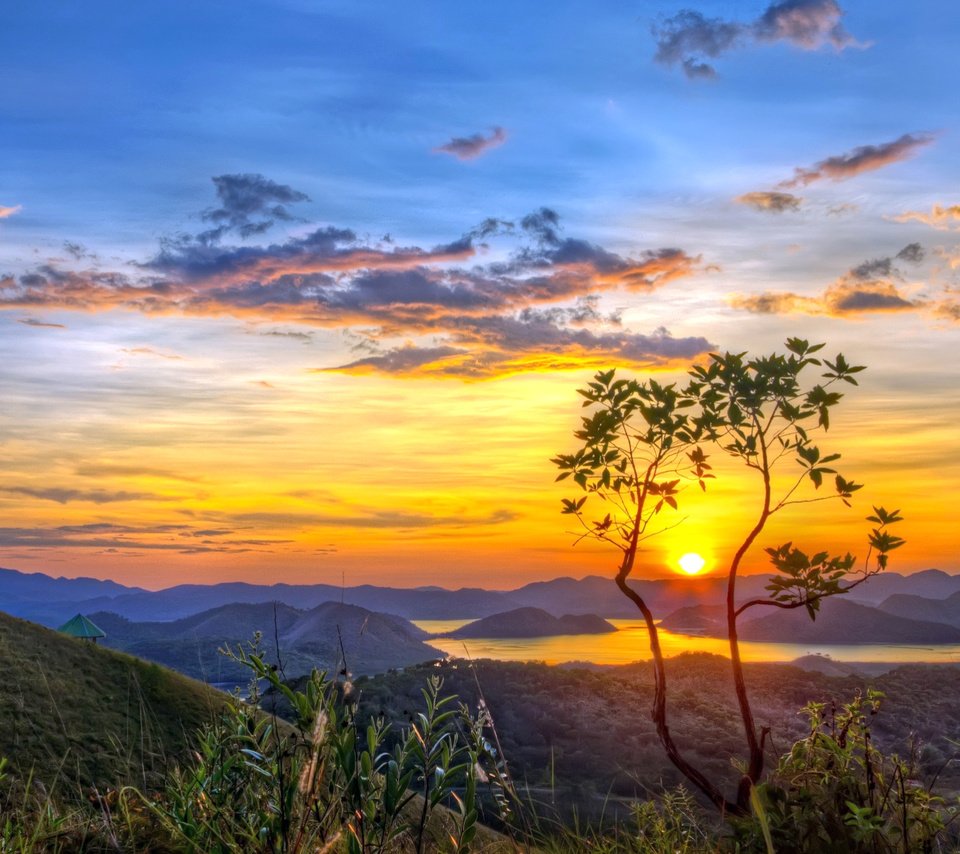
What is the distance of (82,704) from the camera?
2272cm

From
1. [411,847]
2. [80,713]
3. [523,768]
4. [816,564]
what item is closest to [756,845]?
[411,847]

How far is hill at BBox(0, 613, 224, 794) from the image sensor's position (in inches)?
764

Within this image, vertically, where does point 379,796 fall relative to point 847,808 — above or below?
above

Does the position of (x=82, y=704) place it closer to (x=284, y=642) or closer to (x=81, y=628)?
(x=81, y=628)

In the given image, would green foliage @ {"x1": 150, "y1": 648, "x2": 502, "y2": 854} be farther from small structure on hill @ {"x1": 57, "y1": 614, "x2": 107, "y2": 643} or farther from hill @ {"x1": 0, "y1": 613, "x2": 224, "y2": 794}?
small structure on hill @ {"x1": 57, "y1": 614, "x2": 107, "y2": 643}

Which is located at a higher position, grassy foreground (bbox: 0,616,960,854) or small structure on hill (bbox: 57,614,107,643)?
grassy foreground (bbox: 0,616,960,854)

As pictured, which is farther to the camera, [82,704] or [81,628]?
[81,628]

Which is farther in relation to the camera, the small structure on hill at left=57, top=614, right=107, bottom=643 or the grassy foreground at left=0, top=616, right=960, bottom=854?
the small structure on hill at left=57, top=614, right=107, bottom=643

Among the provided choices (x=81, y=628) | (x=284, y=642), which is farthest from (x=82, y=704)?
(x=284, y=642)

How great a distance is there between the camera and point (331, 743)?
4105 mm

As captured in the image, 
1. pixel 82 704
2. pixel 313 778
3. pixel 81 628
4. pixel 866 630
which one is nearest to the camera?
pixel 313 778

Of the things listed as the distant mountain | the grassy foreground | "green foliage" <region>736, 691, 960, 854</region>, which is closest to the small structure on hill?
the distant mountain

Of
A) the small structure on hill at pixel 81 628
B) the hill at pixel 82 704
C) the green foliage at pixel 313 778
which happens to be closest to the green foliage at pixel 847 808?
the green foliage at pixel 313 778

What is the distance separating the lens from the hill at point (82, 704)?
19406mm
